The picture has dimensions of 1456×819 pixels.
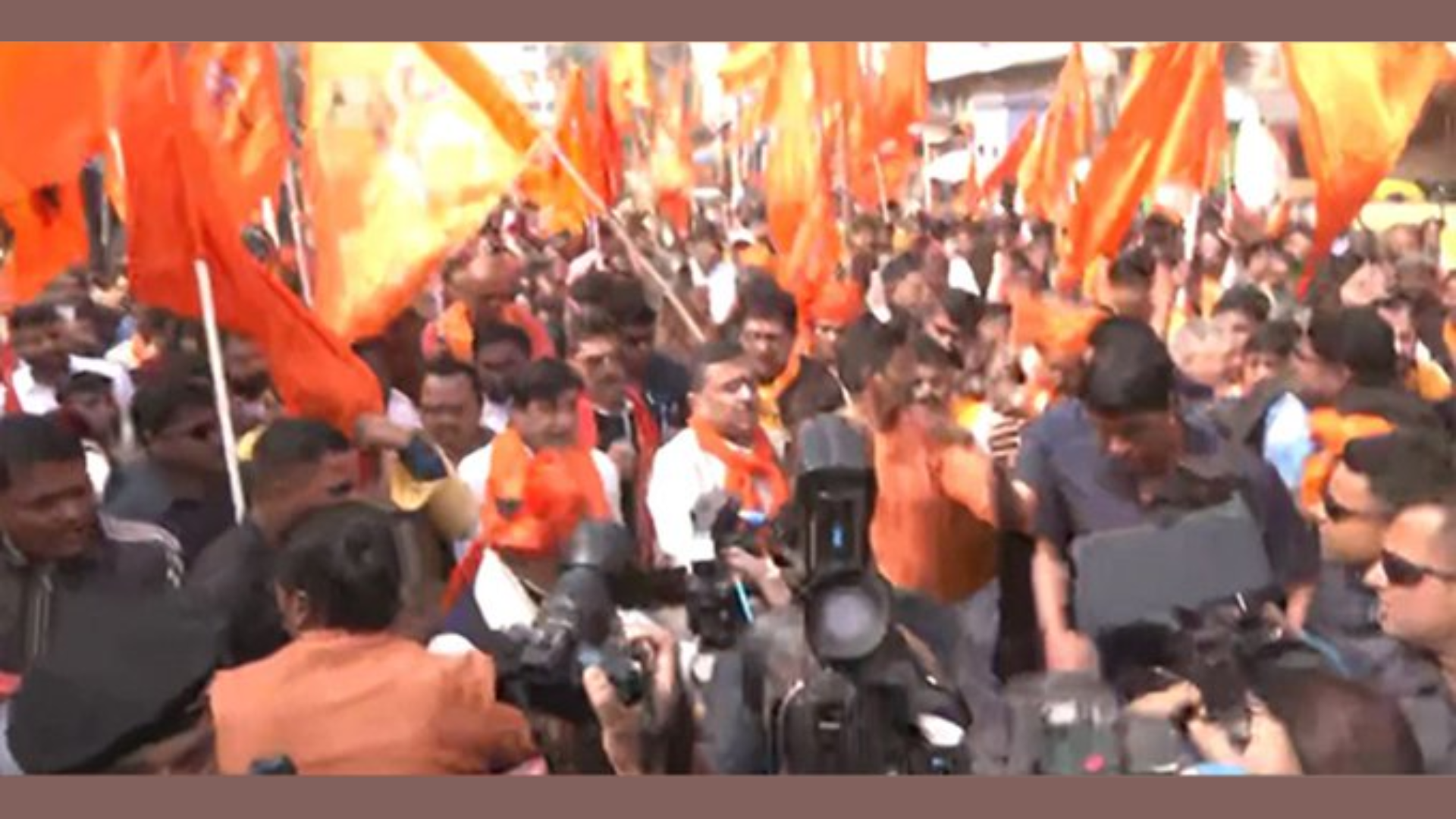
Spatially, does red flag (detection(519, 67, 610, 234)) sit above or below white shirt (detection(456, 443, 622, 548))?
above

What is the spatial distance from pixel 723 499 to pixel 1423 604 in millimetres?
1336

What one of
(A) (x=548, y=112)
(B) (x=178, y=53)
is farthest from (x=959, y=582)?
(B) (x=178, y=53)

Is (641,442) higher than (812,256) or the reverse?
the reverse

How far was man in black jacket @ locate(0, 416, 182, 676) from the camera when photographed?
432 cm

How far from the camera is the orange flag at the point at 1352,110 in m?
4.39

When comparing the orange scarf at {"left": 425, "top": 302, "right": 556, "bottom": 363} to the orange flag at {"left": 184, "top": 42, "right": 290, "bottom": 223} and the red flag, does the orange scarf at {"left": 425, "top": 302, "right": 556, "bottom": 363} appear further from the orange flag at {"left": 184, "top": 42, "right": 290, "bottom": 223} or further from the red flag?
the orange flag at {"left": 184, "top": 42, "right": 290, "bottom": 223}

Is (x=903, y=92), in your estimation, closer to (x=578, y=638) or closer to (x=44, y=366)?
(x=578, y=638)

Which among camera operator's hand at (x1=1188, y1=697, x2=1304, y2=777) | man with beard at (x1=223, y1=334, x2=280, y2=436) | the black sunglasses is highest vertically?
man with beard at (x1=223, y1=334, x2=280, y2=436)

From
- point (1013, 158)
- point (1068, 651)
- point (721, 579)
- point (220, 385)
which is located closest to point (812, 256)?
point (1013, 158)

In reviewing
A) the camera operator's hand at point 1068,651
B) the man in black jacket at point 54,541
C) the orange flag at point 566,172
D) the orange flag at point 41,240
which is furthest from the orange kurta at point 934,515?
the orange flag at point 41,240

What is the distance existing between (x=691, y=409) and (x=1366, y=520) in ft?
4.26

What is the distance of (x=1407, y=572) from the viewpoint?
4.34 m

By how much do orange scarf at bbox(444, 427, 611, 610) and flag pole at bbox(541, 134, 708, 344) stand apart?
0.32 m

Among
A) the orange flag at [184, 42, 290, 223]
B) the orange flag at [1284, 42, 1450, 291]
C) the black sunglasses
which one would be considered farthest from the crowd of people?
the orange flag at [184, 42, 290, 223]
